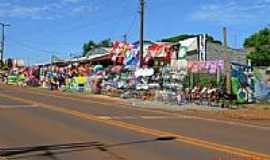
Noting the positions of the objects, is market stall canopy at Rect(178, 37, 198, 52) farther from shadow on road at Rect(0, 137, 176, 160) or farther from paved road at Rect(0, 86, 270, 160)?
shadow on road at Rect(0, 137, 176, 160)

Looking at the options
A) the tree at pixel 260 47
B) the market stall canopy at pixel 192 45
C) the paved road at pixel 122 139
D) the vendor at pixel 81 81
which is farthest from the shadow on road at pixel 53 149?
the tree at pixel 260 47

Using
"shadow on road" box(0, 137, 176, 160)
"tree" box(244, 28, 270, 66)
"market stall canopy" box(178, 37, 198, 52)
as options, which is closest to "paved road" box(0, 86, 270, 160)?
"shadow on road" box(0, 137, 176, 160)

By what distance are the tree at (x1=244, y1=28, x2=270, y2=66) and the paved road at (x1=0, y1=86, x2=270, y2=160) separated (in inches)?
1661

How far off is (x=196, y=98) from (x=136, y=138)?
2088 centimetres

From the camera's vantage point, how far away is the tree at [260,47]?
62.1m

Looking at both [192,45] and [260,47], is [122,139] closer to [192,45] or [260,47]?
[192,45]

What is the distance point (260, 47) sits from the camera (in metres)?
66.6

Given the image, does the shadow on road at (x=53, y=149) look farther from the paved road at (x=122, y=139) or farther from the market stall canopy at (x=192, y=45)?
the market stall canopy at (x=192, y=45)

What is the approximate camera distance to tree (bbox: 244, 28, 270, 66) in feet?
204

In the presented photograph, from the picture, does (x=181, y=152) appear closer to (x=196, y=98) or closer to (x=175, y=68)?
(x=196, y=98)

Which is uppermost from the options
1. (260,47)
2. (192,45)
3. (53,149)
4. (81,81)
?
(260,47)

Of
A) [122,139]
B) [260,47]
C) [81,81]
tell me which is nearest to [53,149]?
[122,139]

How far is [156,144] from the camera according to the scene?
14.0 meters

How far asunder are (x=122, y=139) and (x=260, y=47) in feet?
176
